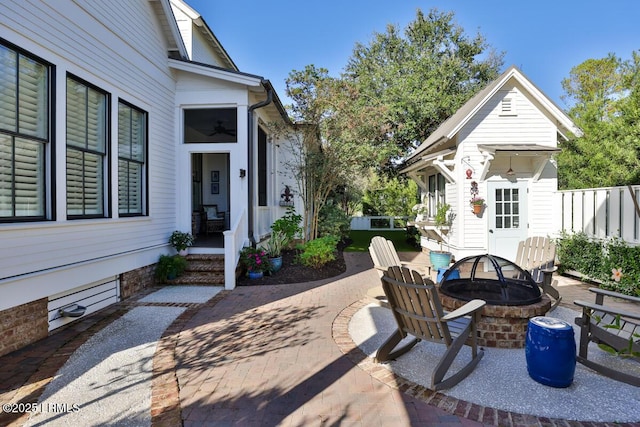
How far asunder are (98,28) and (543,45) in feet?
77.5

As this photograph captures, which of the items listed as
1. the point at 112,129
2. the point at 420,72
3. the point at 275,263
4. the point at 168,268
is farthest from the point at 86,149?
the point at 420,72

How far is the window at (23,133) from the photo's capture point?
4.30 m

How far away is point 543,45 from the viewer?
21.1m

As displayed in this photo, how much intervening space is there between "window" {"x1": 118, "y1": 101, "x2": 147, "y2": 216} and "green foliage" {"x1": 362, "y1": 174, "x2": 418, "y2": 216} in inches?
615

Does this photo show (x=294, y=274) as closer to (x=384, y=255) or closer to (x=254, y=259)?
(x=254, y=259)

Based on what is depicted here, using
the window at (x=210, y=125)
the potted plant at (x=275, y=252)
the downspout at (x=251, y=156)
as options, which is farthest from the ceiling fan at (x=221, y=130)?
the potted plant at (x=275, y=252)

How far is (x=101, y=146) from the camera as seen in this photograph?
20.4 feet

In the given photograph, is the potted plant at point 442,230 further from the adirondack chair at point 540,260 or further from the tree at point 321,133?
the tree at point 321,133

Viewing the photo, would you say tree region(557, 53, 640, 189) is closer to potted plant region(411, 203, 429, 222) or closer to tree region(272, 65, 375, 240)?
potted plant region(411, 203, 429, 222)

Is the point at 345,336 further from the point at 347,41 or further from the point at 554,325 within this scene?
the point at 347,41

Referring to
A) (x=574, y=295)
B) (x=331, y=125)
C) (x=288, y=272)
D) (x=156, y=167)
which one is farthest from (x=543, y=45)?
(x=156, y=167)

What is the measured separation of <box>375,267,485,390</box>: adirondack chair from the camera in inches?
133

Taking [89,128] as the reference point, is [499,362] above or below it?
below

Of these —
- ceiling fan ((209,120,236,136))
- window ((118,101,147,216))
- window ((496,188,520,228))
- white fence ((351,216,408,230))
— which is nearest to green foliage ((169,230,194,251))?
window ((118,101,147,216))
